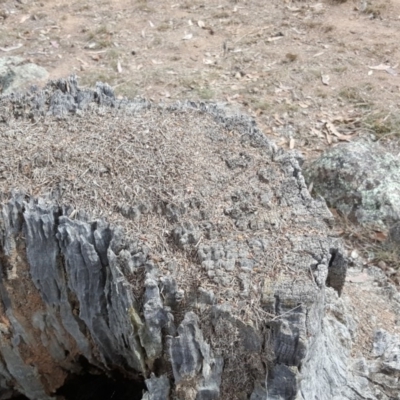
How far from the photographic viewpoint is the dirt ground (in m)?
6.46

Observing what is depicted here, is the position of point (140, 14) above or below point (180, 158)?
below

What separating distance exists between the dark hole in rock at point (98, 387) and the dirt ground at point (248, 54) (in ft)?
11.0

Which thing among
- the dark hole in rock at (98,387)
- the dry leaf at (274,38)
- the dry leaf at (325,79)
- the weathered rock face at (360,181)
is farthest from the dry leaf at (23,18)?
the dark hole in rock at (98,387)

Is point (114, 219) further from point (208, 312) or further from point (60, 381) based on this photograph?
point (60, 381)

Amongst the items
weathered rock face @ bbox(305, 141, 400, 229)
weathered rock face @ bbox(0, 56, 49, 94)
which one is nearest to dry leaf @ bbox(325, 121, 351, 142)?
weathered rock face @ bbox(305, 141, 400, 229)

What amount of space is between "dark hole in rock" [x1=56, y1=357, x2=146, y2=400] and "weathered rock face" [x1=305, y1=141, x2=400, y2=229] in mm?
2552

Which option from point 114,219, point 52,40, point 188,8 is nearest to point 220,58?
point 188,8

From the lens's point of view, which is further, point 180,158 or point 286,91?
point 286,91

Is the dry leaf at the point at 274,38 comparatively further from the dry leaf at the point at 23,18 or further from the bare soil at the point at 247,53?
the dry leaf at the point at 23,18

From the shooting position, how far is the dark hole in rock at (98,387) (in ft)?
10.7

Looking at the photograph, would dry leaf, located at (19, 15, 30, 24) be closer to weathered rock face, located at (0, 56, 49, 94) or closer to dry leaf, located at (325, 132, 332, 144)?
weathered rock face, located at (0, 56, 49, 94)

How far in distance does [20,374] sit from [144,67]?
5269 mm

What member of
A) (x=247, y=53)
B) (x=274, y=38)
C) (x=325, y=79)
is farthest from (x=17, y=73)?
Result: (x=325, y=79)

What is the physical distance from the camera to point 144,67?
7.63m
